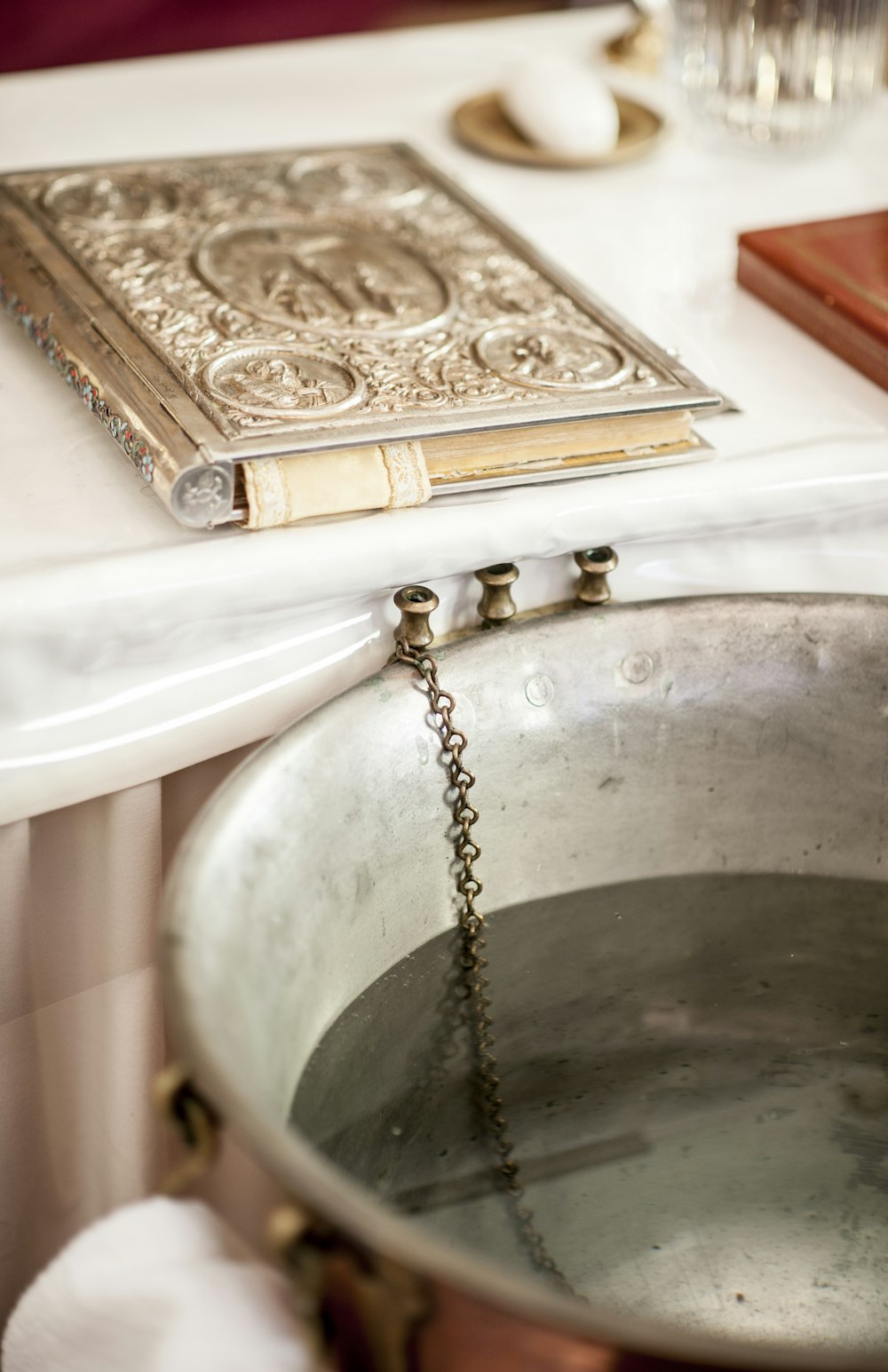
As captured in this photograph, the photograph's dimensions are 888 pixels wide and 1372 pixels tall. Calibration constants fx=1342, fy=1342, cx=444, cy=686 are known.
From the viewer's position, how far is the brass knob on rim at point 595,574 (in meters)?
0.59

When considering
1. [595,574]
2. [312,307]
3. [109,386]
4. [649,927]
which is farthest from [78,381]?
[649,927]

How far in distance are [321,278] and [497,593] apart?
0.21 meters

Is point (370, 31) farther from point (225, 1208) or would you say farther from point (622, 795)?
point (225, 1208)

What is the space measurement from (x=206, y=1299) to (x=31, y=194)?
58cm

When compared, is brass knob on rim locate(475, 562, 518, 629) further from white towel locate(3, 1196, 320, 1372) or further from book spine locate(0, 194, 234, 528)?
white towel locate(3, 1196, 320, 1372)

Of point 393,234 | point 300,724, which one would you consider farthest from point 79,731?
point 393,234

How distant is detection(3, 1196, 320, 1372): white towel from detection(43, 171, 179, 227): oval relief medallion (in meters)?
0.51

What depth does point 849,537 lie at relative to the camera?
64 cm

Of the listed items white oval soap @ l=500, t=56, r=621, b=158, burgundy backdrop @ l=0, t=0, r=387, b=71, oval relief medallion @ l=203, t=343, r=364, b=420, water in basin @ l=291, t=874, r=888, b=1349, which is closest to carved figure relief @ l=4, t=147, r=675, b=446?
oval relief medallion @ l=203, t=343, r=364, b=420

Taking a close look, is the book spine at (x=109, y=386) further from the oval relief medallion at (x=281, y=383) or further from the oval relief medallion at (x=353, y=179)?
the oval relief medallion at (x=353, y=179)

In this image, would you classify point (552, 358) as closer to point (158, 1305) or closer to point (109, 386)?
point (109, 386)

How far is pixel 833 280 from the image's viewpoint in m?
0.70

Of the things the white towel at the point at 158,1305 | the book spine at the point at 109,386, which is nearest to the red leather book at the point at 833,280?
the book spine at the point at 109,386

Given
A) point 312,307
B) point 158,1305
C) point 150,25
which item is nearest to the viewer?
point 158,1305
